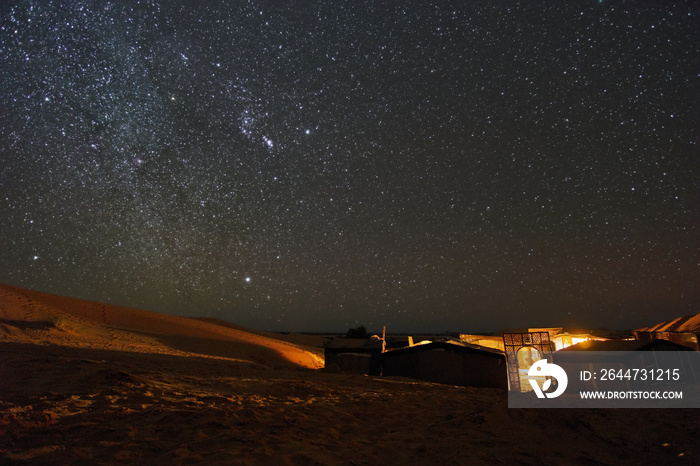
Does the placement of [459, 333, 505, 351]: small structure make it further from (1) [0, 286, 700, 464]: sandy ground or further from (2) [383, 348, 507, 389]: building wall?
(1) [0, 286, 700, 464]: sandy ground

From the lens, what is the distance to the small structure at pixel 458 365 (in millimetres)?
20322

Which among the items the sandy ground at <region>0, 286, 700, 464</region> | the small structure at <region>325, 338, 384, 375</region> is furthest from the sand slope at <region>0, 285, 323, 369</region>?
the sandy ground at <region>0, 286, 700, 464</region>

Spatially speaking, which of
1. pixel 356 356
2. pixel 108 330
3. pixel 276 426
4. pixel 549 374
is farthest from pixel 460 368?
pixel 108 330

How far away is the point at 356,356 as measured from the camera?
2502 centimetres

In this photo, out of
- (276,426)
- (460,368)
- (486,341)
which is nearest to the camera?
(276,426)

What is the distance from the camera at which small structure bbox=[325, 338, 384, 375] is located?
2434cm

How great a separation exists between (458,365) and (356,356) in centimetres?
704

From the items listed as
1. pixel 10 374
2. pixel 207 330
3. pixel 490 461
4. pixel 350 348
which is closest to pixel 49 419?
pixel 10 374

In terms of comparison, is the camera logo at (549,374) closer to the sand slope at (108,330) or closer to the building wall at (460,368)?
the building wall at (460,368)

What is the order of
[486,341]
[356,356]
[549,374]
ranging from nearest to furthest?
[549,374], [356,356], [486,341]

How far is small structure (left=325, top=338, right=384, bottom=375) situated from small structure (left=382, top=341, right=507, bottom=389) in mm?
3418

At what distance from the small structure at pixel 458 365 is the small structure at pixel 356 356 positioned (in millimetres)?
3418

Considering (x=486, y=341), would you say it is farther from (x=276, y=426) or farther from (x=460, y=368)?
(x=276, y=426)

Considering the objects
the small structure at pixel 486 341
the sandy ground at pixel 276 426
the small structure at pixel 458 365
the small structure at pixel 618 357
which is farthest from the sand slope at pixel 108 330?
the small structure at pixel 618 357
